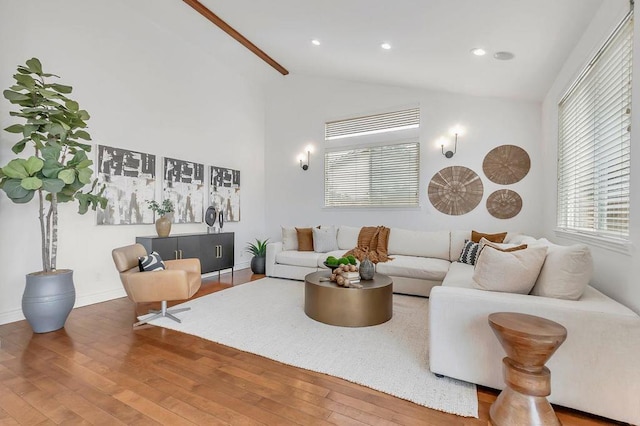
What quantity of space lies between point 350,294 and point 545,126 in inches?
139

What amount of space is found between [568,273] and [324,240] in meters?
3.44

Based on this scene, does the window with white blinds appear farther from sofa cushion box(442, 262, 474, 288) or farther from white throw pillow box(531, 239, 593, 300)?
sofa cushion box(442, 262, 474, 288)

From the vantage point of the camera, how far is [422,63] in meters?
3.95

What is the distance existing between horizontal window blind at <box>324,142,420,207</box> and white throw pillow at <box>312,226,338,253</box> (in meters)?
0.88

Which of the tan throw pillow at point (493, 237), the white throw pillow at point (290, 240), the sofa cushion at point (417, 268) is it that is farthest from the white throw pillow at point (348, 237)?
the tan throw pillow at point (493, 237)

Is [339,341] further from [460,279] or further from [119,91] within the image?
[119,91]

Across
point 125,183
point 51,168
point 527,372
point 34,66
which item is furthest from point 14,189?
point 527,372

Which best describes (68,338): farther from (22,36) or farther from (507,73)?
(507,73)

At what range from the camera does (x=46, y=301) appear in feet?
8.98

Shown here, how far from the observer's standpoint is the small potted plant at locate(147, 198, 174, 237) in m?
4.21

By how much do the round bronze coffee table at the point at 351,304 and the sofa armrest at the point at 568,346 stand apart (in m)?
0.93

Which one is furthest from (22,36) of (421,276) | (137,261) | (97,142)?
(421,276)

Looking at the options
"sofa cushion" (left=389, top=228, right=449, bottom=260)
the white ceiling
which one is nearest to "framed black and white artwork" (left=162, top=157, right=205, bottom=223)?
the white ceiling

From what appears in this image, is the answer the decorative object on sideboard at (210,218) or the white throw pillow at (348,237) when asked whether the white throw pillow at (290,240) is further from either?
the decorative object on sideboard at (210,218)
